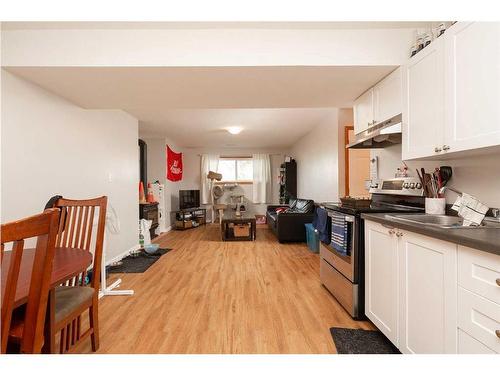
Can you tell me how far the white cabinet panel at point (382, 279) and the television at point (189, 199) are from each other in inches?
219

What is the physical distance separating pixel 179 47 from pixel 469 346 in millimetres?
2453

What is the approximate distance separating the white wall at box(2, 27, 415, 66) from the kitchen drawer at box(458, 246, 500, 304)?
1.52 meters

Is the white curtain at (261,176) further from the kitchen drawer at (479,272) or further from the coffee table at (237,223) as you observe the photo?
the kitchen drawer at (479,272)

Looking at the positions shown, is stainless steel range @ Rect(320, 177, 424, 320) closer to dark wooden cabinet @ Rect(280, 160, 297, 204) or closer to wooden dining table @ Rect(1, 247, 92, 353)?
wooden dining table @ Rect(1, 247, 92, 353)

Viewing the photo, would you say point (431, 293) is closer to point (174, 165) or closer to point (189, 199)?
point (174, 165)

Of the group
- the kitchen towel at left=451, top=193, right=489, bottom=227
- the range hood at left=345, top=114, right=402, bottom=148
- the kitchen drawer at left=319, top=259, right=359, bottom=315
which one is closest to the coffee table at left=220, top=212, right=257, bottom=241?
the kitchen drawer at left=319, top=259, right=359, bottom=315

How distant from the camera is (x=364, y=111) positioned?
244 centimetres

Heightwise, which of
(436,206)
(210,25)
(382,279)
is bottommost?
(382,279)

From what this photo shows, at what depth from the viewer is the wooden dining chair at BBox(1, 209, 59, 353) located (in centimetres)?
69

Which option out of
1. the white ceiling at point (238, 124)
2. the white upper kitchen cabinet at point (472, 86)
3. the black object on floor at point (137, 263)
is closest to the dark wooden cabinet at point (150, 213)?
the black object on floor at point (137, 263)

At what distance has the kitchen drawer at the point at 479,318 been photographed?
3.13 ft

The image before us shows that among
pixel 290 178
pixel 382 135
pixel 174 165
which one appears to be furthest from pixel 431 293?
pixel 174 165
